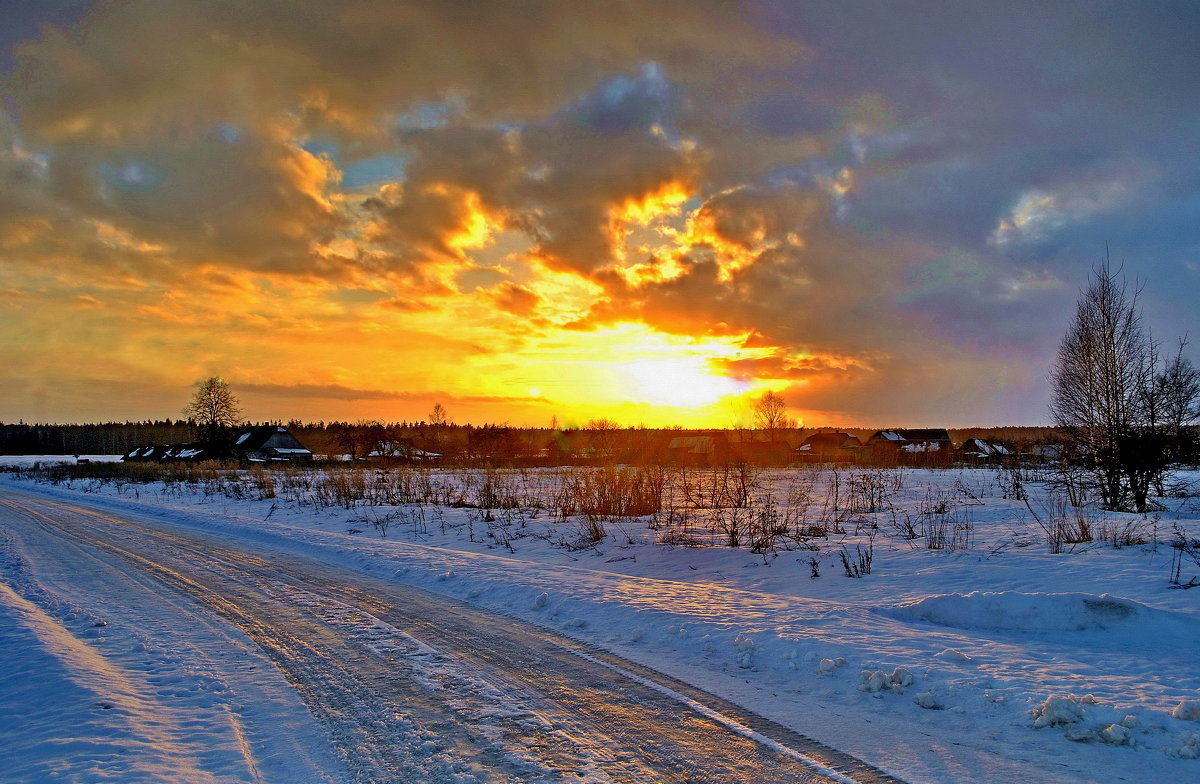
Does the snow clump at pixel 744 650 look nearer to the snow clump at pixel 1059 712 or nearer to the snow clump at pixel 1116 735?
the snow clump at pixel 1059 712

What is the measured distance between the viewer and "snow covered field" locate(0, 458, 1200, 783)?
181 inches

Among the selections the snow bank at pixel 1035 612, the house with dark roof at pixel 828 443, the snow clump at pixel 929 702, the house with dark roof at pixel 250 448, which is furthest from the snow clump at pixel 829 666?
the house with dark roof at pixel 828 443

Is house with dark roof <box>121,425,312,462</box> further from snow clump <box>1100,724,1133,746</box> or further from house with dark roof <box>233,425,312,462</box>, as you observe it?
snow clump <box>1100,724,1133,746</box>

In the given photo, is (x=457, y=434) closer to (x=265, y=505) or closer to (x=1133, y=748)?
(x=265, y=505)

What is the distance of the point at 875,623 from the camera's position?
24.2 ft

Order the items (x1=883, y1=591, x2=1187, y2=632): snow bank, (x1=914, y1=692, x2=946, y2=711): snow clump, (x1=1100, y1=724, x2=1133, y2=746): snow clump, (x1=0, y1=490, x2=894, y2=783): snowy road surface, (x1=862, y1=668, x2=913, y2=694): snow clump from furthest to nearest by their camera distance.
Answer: (x1=883, y1=591, x2=1187, y2=632): snow bank
(x1=862, y1=668, x2=913, y2=694): snow clump
(x1=914, y1=692, x2=946, y2=711): snow clump
(x1=1100, y1=724, x2=1133, y2=746): snow clump
(x1=0, y1=490, x2=894, y2=783): snowy road surface

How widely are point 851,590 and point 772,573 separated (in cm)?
148

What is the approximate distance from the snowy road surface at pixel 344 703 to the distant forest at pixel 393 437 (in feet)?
72.0

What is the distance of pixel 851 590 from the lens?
9.15 m

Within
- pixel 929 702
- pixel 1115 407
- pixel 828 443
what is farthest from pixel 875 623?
pixel 828 443

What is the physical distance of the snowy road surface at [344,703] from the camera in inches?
161

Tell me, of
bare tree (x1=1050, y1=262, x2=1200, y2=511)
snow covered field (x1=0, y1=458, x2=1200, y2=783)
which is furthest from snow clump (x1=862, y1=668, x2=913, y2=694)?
bare tree (x1=1050, y1=262, x2=1200, y2=511)

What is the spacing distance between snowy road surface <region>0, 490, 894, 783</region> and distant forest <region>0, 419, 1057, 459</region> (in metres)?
21.9


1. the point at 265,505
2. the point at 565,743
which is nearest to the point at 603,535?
the point at 565,743
